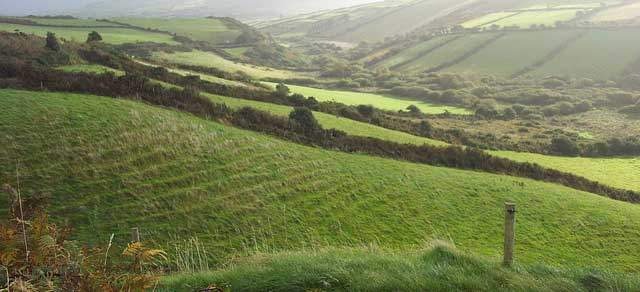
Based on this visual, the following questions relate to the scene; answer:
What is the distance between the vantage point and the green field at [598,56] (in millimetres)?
111750

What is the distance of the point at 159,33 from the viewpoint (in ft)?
375

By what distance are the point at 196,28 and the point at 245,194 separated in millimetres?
124452

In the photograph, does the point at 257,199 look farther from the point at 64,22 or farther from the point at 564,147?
the point at 64,22

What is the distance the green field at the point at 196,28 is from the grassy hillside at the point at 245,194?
104600 mm

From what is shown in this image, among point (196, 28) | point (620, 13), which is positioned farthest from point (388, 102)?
point (620, 13)

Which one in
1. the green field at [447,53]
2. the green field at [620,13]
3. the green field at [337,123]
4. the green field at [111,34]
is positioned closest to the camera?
the green field at [337,123]

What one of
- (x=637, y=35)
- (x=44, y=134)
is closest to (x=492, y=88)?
(x=637, y=35)

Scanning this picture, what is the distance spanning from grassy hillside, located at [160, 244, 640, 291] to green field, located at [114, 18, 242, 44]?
390 ft

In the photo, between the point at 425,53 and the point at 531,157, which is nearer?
the point at 531,157

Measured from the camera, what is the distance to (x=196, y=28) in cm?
13650

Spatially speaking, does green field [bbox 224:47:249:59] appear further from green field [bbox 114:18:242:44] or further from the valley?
the valley

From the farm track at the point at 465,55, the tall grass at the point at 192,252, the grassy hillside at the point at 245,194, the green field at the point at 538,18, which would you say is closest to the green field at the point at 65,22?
the farm track at the point at 465,55

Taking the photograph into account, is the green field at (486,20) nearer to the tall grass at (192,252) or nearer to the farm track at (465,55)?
the farm track at (465,55)

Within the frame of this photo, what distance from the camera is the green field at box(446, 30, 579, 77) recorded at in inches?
4843
